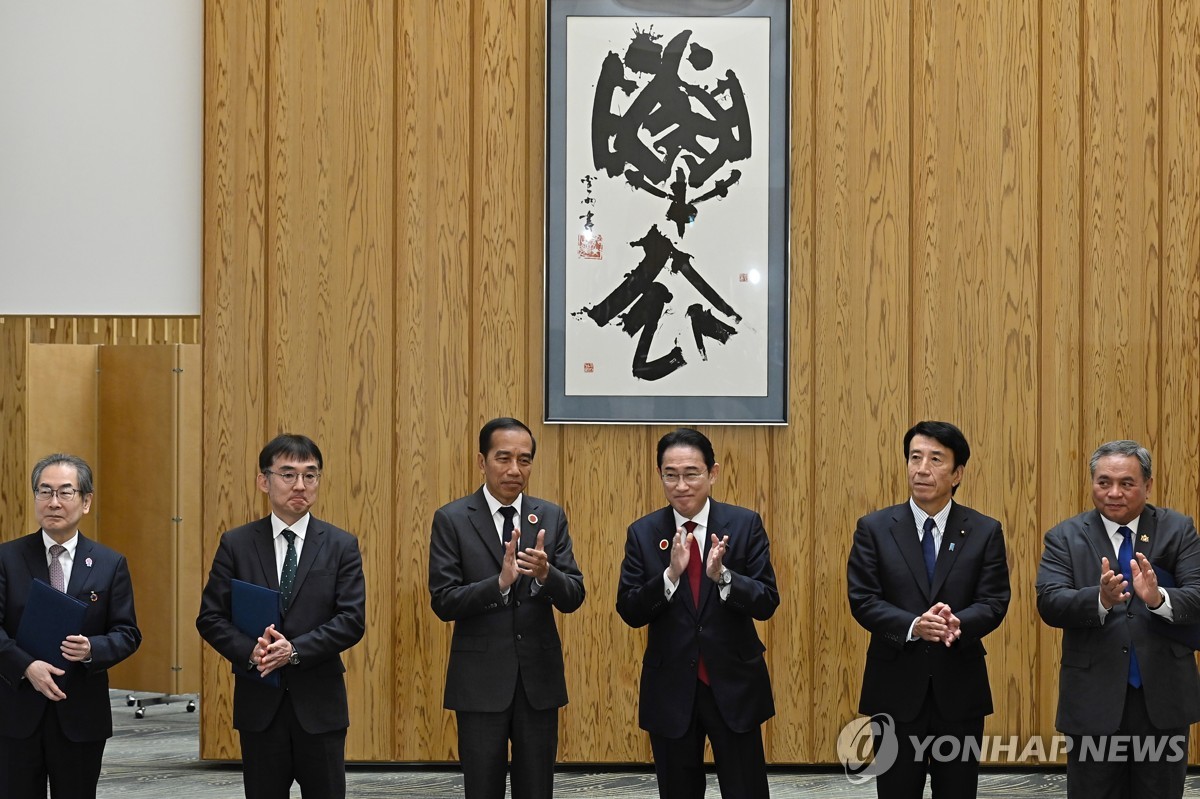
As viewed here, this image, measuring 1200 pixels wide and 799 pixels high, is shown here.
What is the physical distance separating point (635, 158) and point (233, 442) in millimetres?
1984

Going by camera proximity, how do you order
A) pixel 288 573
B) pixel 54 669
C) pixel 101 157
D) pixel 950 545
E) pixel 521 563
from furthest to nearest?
pixel 101 157 → pixel 950 545 → pixel 288 573 → pixel 521 563 → pixel 54 669

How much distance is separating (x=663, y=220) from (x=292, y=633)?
7.46 ft

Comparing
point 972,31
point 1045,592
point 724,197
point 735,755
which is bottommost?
point 735,755

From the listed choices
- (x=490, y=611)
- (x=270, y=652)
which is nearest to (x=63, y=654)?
(x=270, y=652)

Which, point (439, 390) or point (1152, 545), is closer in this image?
point (1152, 545)

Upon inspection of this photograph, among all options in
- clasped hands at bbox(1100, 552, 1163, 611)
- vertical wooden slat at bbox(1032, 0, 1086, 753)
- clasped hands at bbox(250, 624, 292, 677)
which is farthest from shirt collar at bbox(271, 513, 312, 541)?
vertical wooden slat at bbox(1032, 0, 1086, 753)

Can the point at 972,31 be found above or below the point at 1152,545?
above

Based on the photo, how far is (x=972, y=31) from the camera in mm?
4750

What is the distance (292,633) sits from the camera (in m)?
3.34

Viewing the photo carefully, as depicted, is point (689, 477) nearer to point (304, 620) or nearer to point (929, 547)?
point (929, 547)

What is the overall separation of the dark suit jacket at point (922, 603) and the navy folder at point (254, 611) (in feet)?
5.54

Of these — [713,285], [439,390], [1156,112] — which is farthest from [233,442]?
[1156,112]

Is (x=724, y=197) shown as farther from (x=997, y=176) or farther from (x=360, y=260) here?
(x=360, y=260)

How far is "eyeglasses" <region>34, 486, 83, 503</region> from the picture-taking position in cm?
335
